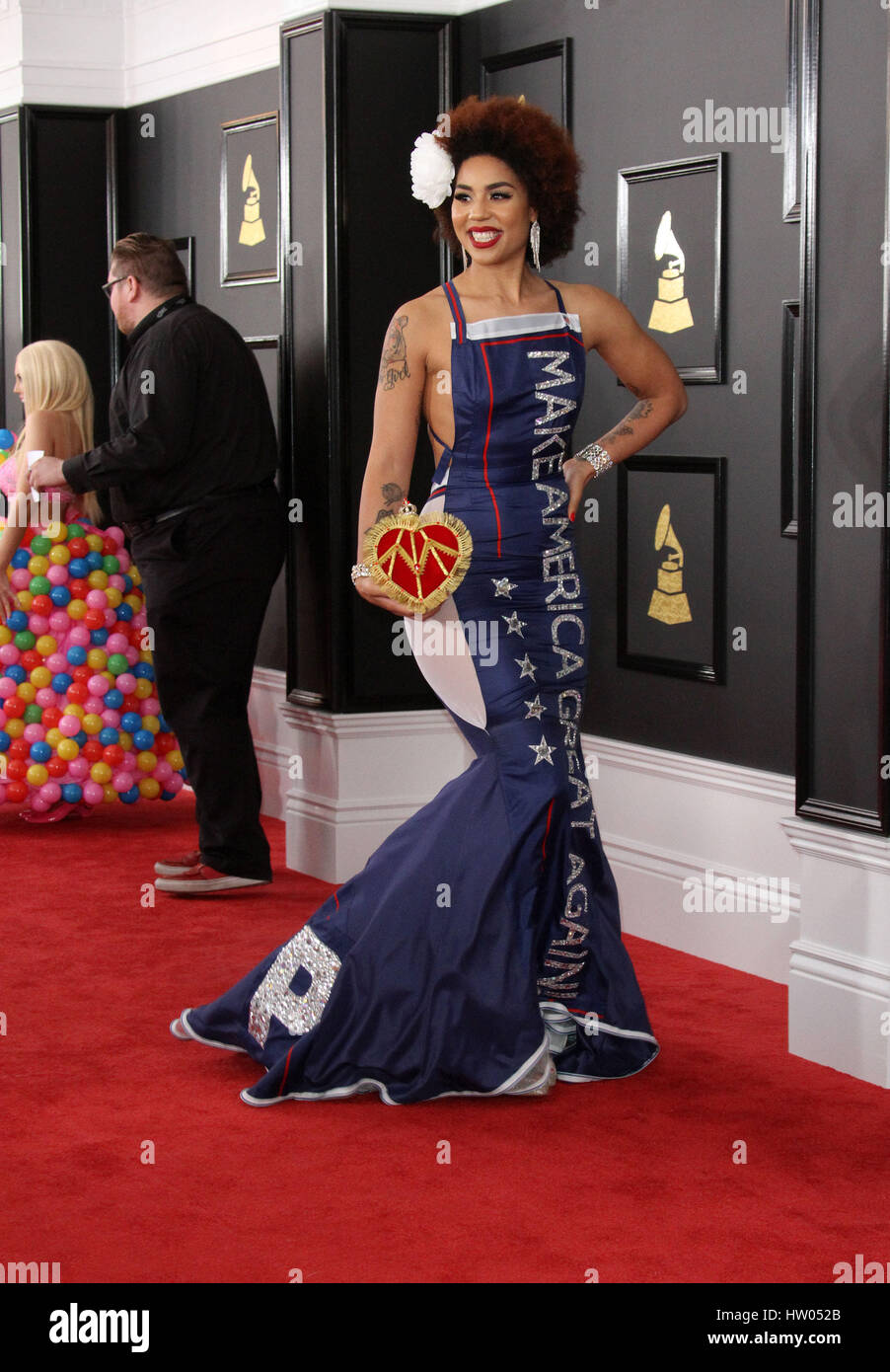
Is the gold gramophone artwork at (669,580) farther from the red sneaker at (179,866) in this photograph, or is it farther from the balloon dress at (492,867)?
the red sneaker at (179,866)

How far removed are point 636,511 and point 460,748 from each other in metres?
1.09

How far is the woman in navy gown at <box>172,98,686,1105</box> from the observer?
328 cm

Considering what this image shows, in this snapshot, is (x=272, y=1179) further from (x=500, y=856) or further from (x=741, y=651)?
(x=741, y=651)

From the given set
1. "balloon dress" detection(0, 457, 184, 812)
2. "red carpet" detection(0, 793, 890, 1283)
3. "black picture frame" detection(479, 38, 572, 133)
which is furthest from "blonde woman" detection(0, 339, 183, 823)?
"black picture frame" detection(479, 38, 572, 133)

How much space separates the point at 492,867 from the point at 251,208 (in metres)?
3.59

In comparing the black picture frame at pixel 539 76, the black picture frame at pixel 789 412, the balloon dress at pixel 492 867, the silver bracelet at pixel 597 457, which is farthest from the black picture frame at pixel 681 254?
the balloon dress at pixel 492 867

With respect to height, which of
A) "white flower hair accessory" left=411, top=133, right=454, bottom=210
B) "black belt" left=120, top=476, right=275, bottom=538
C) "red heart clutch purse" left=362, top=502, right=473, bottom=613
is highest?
"white flower hair accessory" left=411, top=133, right=454, bottom=210

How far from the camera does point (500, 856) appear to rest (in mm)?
3260

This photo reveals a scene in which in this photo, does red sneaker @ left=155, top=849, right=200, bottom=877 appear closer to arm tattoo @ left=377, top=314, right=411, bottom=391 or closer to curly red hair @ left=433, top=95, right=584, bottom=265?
arm tattoo @ left=377, top=314, right=411, bottom=391

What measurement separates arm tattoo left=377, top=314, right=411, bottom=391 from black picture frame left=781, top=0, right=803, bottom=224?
1082mm

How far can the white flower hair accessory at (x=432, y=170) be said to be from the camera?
11.0ft

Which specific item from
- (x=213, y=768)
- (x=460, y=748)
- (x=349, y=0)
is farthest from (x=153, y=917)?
(x=349, y=0)

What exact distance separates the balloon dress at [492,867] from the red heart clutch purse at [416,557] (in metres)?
0.11

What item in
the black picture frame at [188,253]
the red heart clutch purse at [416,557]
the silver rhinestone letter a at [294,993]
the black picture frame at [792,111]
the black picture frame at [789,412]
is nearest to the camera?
the red heart clutch purse at [416,557]
